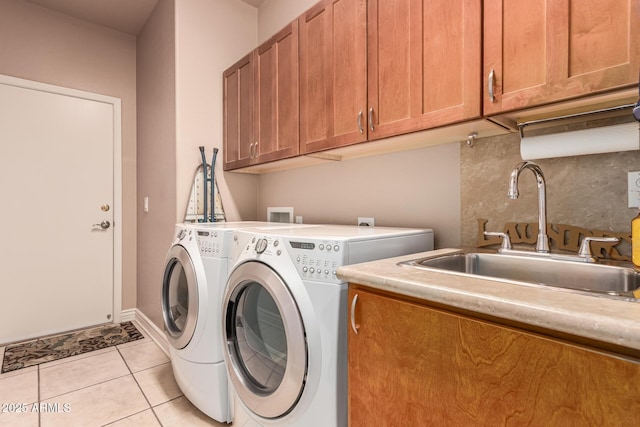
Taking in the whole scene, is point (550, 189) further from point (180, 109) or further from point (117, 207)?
point (117, 207)

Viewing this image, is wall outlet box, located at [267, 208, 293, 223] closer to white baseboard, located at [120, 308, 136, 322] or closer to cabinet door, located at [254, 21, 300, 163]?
cabinet door, located at [254, 21, 300, 163]

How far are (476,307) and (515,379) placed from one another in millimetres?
153

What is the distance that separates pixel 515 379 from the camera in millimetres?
648

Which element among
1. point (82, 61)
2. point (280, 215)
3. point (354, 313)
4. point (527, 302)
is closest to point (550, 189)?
point (527, 302)

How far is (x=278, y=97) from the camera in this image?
6.37ft

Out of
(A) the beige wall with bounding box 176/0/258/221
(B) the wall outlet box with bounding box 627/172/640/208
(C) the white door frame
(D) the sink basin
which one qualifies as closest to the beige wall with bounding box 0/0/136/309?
(C) the white door frame

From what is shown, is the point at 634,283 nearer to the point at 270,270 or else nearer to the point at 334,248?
the point at 334,248

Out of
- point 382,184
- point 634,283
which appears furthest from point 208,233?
point 634,283

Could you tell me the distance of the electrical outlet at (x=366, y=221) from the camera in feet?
6.05

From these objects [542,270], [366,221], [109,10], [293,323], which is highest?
[109,10]

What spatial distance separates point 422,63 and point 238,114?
1.48 meters

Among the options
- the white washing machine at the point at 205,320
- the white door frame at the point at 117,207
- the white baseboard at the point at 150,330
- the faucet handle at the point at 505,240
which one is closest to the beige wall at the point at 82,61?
the white door frame at the point at 117,207

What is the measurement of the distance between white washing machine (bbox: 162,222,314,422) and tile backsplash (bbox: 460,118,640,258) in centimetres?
107

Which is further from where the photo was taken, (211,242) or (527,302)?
(211,242)
